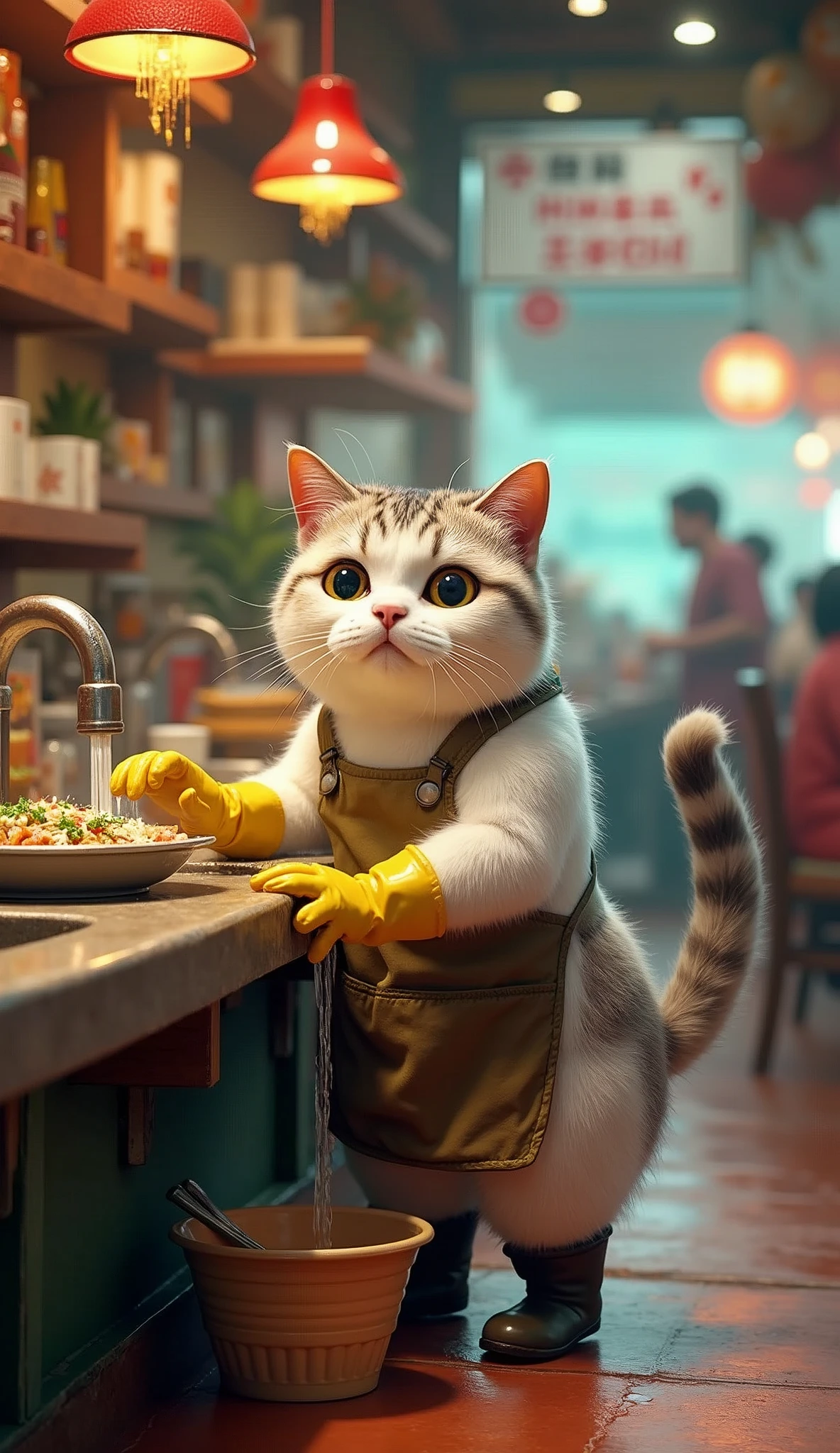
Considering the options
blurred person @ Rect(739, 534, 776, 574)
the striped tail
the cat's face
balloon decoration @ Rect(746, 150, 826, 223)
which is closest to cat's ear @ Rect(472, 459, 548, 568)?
the cat's face

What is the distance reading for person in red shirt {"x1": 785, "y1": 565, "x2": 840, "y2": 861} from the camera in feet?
14.0

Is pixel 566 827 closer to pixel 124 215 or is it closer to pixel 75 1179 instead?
pixel 75 1179

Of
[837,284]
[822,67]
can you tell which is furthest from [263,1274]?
[837,284]

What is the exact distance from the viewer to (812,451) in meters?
7.29

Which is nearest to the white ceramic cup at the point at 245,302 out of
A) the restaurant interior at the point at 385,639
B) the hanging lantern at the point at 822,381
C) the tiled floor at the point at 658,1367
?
the restaurant interior at the point at 385,639

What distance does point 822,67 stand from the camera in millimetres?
5953

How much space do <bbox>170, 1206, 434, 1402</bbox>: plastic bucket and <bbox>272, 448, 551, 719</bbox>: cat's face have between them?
23.9 inches

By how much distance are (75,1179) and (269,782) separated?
1.90 feet


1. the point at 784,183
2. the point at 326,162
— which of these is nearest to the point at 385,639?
the point at 326,162

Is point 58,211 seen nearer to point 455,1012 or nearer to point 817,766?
point 455,1012

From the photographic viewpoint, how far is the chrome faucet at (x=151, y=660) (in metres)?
3.43

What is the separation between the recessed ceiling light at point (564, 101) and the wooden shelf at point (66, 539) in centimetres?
460

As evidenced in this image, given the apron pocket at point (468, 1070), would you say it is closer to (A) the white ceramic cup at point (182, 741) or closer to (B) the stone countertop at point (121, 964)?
(B) the stone countertop at point (121, 964)

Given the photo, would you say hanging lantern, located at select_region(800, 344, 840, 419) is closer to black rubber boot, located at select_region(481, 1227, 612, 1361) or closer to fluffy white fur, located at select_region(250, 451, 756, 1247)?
fluffy white fur, located at select_region(250, 451, 756, 1247)
